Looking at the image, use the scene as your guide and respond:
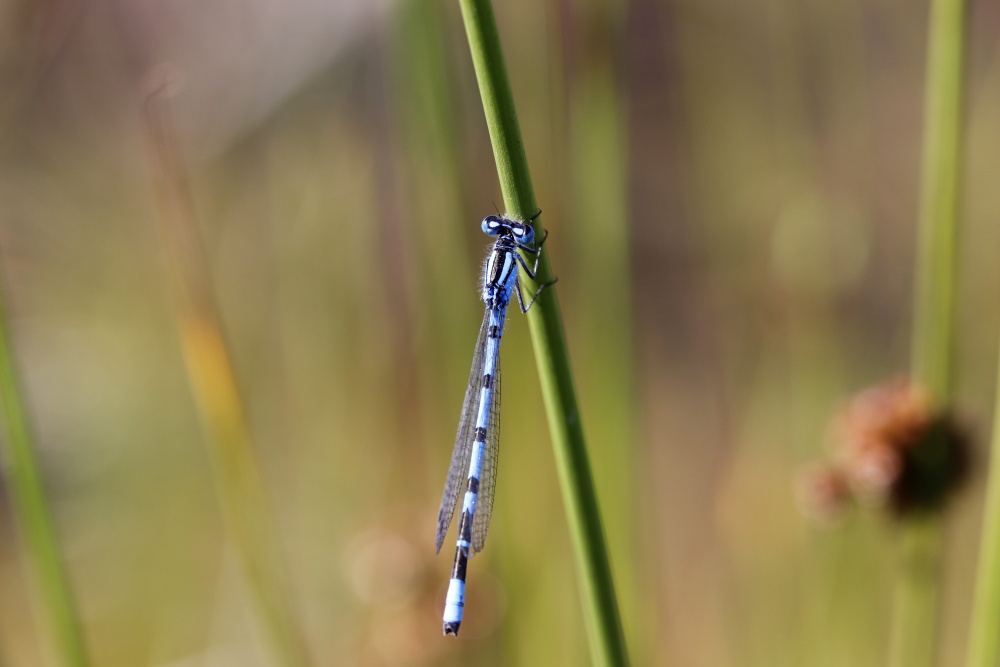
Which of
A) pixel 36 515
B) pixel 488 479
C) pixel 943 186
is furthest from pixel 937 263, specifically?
pixel 36 515

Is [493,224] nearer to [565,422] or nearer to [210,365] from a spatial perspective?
[210,365]

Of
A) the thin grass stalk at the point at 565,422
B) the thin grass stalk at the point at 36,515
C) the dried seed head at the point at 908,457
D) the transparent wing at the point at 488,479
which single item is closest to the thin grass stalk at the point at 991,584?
the dried seed head at the point at 908,457

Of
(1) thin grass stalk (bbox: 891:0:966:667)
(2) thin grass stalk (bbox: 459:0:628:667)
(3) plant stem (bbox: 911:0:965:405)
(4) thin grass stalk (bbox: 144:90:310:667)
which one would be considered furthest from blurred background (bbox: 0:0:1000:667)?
(2) thin grass stalk (bbox: 459:0:628:667)

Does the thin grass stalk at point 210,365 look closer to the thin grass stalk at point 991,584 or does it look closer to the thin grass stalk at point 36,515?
the thin grass stalk at point 36,515

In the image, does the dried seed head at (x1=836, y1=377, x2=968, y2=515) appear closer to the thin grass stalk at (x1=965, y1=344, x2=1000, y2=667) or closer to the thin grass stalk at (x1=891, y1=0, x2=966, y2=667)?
the thin grass stalk at (x1=891, y1=0, x2=966, y2=667)

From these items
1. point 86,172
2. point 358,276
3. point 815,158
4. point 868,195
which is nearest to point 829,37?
point 815,158

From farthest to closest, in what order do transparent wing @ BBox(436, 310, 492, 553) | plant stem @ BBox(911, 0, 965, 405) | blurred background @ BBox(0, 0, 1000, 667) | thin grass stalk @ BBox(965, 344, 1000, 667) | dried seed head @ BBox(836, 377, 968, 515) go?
blurred background @ BBox(0, 0, 1000, 667), transparent wing @ BBox(436, 310, 492, 553), dried seed head @ BBox(836, 377, 968, 515), plant stem @ BBox(911, 0, 965, 405), thin grass stalk @ BBox(965, 344, 1000, 667)

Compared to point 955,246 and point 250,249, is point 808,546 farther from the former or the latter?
point 250,249
